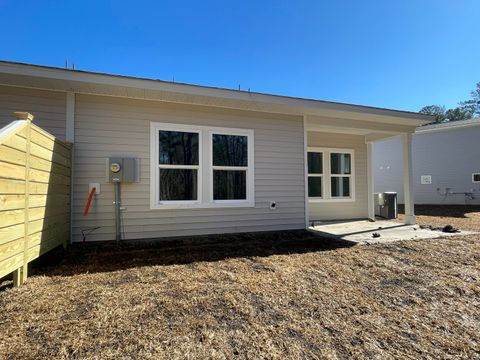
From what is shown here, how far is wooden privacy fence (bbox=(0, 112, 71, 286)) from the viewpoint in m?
2.53

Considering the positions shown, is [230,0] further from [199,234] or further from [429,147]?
[429,147]

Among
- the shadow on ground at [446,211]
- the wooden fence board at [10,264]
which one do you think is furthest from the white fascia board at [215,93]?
the shadow on ground at [446,211]

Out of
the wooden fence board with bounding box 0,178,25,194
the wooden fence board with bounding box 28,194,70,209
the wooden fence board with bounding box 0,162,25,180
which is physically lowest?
the wooden fence board with bounding box 28,194,70,209

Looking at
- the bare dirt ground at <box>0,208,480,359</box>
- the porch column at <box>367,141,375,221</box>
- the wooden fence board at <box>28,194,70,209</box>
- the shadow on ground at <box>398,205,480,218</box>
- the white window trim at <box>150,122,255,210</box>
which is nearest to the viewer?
the bare dirt ground at <box>0,208,480,359</box>

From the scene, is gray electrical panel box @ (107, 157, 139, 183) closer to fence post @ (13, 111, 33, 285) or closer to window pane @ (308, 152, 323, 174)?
fence post @ (13, 111, 33, 285)

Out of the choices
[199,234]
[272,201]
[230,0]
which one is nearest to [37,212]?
[199,234]

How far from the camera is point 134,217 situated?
516cm

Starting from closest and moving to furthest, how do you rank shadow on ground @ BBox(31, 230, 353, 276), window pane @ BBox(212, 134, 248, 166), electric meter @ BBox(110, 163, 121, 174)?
shadow on ground @ BBox(31, 230, 353, 276)
electric meter @ BBox(110, 163, 121, 174)
window pane @ BBox(212, 134, 248, 166)

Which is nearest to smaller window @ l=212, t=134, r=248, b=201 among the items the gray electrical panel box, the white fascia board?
the white fascia board

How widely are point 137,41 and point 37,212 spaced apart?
780 cm

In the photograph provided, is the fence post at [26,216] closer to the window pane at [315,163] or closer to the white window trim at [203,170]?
the white window trim at [203,170]

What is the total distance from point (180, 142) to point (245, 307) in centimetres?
377

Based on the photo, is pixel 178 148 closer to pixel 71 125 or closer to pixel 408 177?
pixel 71 125

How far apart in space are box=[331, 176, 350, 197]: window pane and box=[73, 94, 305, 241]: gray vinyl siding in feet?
8.58
